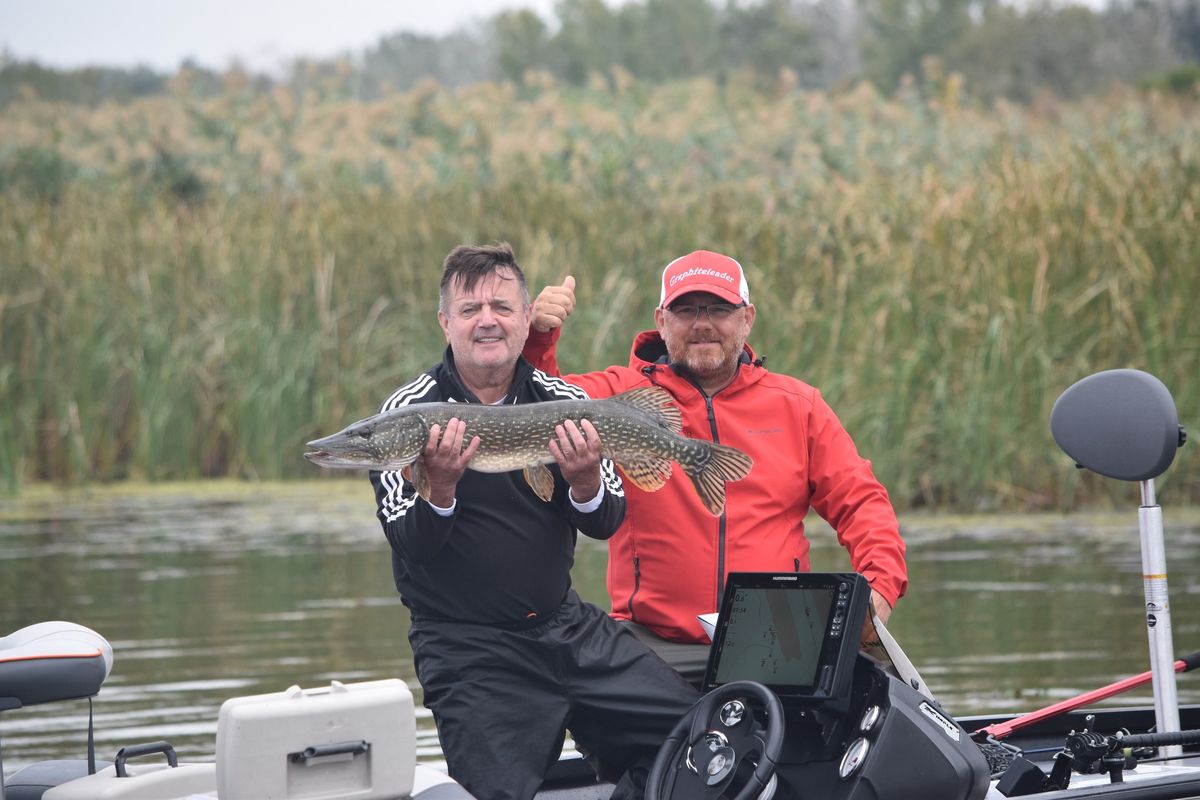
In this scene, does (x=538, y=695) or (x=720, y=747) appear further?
(x=538, y=695)

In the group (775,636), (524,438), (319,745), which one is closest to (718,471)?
(775,636)

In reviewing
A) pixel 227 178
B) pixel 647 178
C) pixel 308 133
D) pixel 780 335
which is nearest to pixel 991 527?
pixel 780 335

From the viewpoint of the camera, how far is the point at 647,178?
14125 millimetres

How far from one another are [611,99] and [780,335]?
45.4 ft

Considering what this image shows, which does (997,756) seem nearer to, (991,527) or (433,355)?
(991,527)

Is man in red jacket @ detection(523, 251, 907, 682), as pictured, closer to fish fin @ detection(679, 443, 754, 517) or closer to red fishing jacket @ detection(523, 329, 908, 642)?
red fishing jacket @ detection(523, 329, 908, 642)

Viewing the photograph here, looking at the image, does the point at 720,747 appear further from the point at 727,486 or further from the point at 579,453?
the point at 727,486

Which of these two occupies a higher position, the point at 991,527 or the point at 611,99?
the point at 611,99

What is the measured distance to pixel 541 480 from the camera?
4062mm

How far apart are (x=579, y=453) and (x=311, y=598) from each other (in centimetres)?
560

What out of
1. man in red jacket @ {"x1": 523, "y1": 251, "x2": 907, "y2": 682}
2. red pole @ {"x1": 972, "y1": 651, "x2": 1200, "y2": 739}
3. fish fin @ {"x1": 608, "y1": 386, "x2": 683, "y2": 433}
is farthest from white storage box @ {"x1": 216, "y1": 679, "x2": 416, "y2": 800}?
red pole @ {"x1": 972, "y1": 651, "x2": 1200, "y2": 739}

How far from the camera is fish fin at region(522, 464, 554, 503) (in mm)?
4055

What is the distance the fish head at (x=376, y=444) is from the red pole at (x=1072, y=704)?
1782mm

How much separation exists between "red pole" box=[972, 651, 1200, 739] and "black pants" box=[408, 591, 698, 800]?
90 cm
